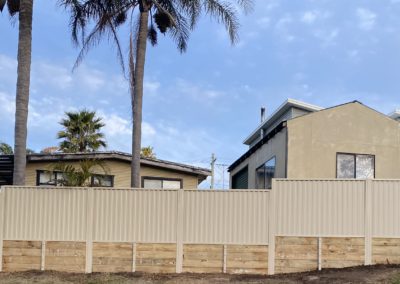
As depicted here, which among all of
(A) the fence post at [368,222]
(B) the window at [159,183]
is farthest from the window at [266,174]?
(A) the fence post at [368,222]

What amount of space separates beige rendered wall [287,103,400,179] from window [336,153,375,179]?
0.12 metres

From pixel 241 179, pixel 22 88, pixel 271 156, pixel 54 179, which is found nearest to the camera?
pixel 22 88

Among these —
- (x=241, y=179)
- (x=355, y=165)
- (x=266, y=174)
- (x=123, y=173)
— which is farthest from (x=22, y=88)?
(x=241, y=179)

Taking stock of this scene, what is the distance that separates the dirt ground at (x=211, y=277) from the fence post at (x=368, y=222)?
339 mm

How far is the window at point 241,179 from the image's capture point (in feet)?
73.5

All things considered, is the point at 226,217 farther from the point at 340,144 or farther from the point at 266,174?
the point at 266,174

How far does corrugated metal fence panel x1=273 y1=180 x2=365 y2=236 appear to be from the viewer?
39.0 ft

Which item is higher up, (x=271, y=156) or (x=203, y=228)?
(x=271, y=156)

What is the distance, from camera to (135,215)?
12.3 m

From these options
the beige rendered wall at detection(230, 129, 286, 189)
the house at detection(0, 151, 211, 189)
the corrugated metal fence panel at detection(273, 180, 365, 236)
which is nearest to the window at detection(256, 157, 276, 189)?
the beige rendered wall at detection(230, 129, 286, 189)

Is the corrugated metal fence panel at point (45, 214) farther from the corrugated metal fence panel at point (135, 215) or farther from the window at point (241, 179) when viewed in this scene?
the window at point (241, 179)

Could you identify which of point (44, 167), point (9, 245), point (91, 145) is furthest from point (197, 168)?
point (91, 145)

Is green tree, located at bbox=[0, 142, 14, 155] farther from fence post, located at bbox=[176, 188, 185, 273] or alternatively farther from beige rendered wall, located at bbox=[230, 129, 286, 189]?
fence post, located at bbox=[176, 188, 185, 273]

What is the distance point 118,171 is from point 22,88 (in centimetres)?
527
